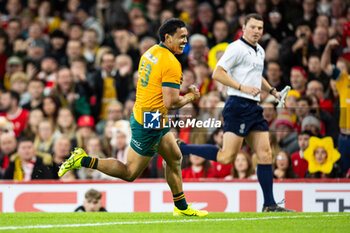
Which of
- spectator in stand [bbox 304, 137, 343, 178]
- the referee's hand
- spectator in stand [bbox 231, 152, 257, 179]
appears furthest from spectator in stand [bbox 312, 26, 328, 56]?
the referee's hand

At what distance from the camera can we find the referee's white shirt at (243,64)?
960 centimetres

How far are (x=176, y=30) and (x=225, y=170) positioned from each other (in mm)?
4156

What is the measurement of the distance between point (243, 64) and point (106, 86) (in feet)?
18.0

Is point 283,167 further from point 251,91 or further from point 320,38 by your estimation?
point 320,38

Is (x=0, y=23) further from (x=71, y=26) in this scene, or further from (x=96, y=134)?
(x=96, y=134)

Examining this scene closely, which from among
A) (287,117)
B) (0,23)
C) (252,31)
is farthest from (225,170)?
(0,23)

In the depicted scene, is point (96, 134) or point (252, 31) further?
point (96, 134)

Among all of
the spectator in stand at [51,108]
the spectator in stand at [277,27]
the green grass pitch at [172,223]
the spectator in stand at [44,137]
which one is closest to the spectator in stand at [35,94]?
the spectator in stand at [51,108]

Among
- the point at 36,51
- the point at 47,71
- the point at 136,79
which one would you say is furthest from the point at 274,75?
the point at 36,51

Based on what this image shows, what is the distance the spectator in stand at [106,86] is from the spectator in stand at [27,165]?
6.42 feet

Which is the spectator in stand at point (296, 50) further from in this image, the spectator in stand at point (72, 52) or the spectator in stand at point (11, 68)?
the spectator in stand at point (11, 68)

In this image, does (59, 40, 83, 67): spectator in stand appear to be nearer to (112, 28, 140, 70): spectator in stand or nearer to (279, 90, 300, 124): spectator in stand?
(112, 28, 140, 70): spectator in stand

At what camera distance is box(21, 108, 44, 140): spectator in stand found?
14180mm

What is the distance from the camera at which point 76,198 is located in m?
12.0
